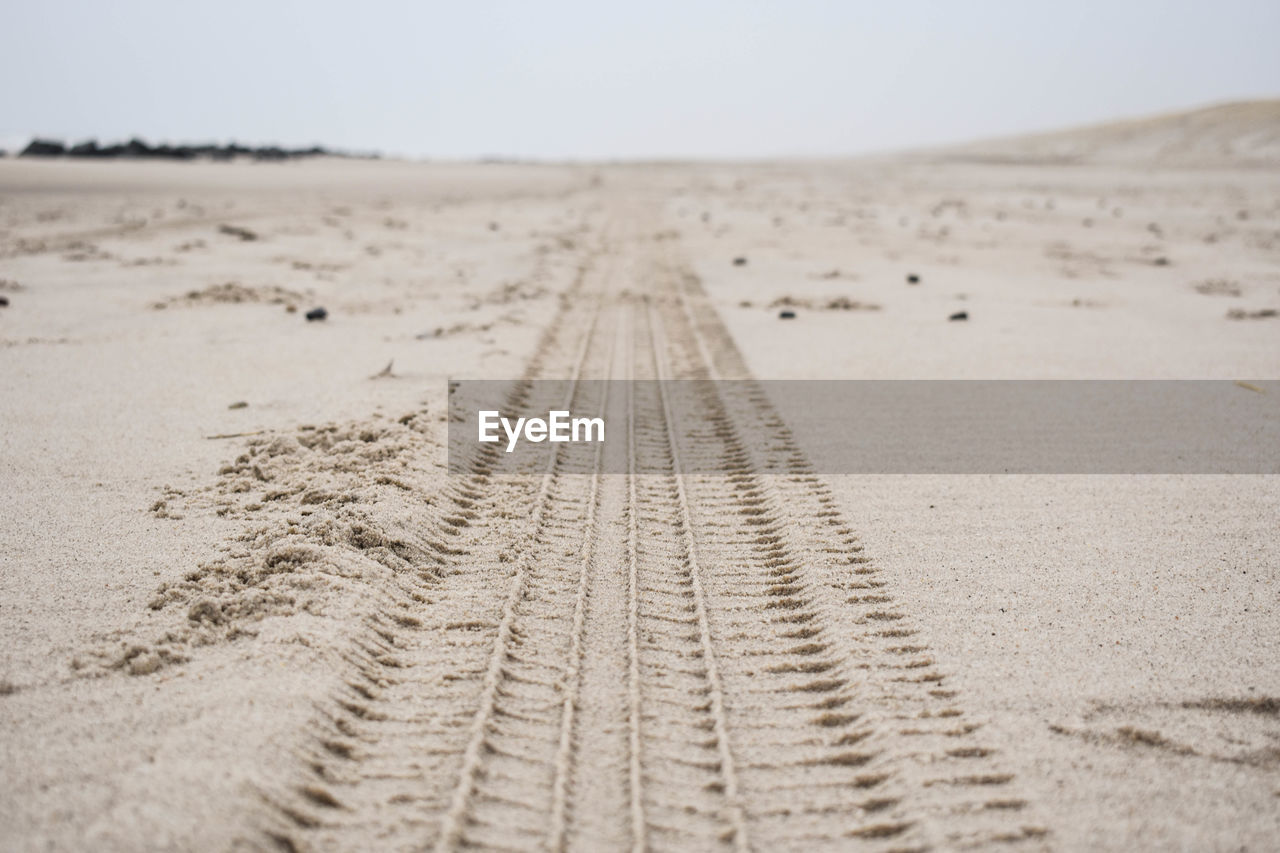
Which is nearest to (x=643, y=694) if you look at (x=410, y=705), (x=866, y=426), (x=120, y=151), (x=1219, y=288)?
(x=410, y=705)

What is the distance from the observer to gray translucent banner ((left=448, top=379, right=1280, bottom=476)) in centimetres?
564

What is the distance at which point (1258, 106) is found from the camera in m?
54.6

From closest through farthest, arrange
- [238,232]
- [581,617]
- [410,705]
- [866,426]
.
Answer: [410,705] < [581,617] < [866,426] < [238,232]

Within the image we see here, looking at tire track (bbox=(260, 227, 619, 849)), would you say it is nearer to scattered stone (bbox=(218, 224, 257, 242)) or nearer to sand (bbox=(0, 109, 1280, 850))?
sand (bbox=(0, 109, 1280, 850))

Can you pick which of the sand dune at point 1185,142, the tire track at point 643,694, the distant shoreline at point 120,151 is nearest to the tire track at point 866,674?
the tire track at point 643,694

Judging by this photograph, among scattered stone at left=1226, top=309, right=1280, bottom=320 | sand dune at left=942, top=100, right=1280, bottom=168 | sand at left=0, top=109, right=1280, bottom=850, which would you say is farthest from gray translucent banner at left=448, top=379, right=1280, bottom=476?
sand dune at left=942, top=100, right=1280, bottom=168

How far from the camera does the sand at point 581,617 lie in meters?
2.71

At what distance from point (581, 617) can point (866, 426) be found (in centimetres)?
337

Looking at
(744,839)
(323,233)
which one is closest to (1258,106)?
(323,233)

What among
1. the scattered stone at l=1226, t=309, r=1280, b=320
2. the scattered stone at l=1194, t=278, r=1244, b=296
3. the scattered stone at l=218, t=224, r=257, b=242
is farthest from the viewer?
the scattered stone at l=218, t=224, r=257, b=242

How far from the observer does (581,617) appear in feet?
12.4

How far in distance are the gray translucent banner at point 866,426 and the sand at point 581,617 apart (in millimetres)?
118

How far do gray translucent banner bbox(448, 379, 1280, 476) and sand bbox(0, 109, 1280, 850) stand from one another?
118 mm

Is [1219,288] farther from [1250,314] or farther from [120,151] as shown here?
[120,151]
